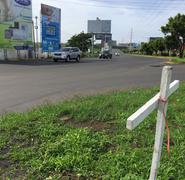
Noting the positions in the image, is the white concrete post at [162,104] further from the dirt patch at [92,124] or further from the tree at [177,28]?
the tree at [177,28]

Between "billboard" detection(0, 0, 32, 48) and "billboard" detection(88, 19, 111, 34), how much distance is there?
65.5 m

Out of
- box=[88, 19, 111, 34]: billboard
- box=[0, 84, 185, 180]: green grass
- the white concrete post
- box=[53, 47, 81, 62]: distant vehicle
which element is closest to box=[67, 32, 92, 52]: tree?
box=[88, 19, 111, 34]: billboard

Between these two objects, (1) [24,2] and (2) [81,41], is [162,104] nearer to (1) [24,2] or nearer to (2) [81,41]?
(1) [24,2]

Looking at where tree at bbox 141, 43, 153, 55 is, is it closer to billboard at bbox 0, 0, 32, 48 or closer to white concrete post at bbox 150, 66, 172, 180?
billboard at bbox 0, 0, 32, 48

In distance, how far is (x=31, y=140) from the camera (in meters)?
4.75

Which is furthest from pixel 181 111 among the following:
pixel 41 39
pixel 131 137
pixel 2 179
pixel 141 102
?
pixel 41 39

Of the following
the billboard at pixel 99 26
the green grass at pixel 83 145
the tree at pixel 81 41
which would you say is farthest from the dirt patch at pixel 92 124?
the billboard at pixel 99 26

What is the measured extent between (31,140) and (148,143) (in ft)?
6.04

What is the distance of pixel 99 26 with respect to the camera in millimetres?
103000

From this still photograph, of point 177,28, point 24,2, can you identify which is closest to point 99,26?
point 177,28

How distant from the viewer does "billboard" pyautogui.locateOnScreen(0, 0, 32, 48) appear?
3512 centimetres

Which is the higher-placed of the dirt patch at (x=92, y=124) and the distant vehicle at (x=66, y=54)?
the distant vehicle at (x=66, y=54)

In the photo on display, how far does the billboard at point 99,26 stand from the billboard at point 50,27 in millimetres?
59979

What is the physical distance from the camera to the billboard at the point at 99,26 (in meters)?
103
